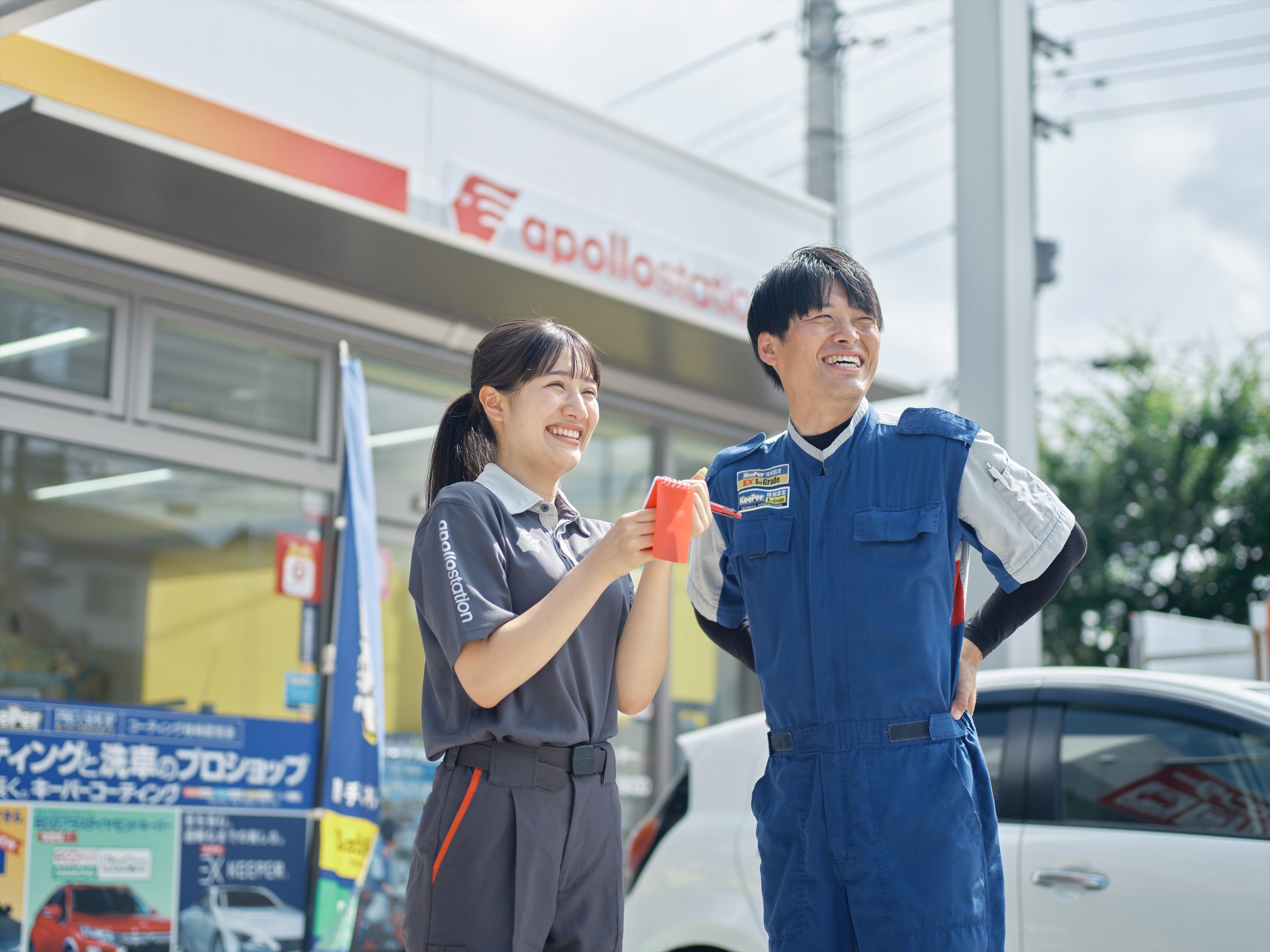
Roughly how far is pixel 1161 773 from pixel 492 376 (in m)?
2.64

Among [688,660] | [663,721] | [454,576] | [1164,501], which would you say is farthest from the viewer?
[1164,501]

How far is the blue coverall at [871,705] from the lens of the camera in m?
2.18

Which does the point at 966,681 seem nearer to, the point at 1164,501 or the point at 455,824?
the point at 455,824

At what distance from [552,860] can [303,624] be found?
5121 mm

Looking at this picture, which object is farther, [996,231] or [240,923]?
[240,923]

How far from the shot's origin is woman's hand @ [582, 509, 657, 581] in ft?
6.81

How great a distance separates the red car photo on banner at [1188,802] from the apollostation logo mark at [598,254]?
4.44 meters

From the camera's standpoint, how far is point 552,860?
2.11m

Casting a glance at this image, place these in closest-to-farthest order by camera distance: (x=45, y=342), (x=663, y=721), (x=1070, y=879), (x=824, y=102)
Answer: (x=1070, y=879), (x=45, y=342), (x=663, y=721), (x=824, y=102)

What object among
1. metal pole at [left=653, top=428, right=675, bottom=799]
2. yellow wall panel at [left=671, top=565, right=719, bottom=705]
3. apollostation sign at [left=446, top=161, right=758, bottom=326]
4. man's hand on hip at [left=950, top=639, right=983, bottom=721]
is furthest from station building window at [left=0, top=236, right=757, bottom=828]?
man's hand on hip at [left=950, top=639, right=983, bottom=721]

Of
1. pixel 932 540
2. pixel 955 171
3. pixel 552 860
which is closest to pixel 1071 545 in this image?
pixel 932 540

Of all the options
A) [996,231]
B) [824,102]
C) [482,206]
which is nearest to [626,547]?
[996,231]

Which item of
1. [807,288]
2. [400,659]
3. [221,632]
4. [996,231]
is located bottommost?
[400,659]

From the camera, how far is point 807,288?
2.54m
